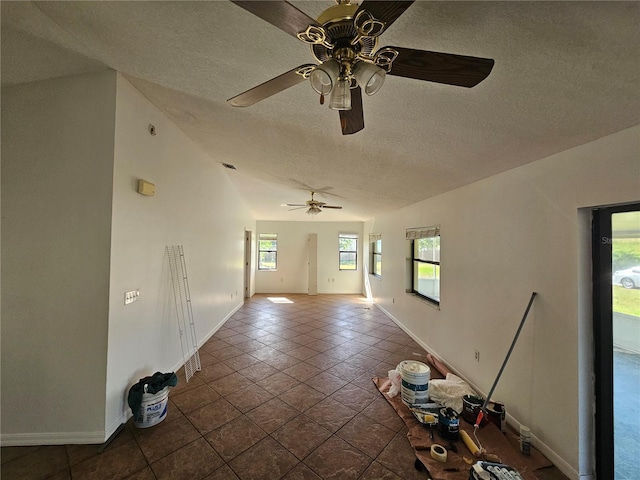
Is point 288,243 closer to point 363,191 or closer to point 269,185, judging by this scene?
point 269,185

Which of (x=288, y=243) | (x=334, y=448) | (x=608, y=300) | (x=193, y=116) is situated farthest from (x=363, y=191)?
(x=288, y=243)

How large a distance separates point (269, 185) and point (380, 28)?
13.9 feet

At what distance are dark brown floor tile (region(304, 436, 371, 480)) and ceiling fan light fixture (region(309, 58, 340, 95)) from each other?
2.31m

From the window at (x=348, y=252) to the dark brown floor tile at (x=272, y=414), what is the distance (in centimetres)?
636

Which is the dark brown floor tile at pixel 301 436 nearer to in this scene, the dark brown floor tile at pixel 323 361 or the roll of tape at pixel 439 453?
the roll of tape at pixel 439 453

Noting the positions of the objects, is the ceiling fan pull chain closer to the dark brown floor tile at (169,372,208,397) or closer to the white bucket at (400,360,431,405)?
the white bucket at (400,360,431,405)

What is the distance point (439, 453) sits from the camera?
1.88m

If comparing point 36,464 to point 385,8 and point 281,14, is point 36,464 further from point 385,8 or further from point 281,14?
point 385,8

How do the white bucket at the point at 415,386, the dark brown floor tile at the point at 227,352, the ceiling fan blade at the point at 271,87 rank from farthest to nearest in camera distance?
1. the dark brown floor tile at the point at 227,352
2. the white bucket at the point at 415,386
3. the ceiling fan blade at the point at 271,87

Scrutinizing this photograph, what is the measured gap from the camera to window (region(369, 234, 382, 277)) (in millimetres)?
7152

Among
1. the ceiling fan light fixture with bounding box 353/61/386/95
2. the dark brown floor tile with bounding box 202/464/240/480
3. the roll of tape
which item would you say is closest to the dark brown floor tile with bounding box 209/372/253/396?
the dark brown floor tile with bounding box 202/464/240/480

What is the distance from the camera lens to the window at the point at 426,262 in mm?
3990

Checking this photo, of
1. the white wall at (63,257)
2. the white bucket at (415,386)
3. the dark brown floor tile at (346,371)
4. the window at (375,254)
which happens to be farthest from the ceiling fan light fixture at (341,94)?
the window at (375,254)

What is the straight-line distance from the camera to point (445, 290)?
3527mm
